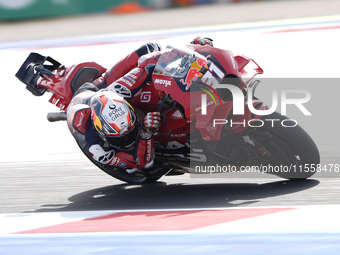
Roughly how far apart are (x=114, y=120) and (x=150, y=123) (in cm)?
26

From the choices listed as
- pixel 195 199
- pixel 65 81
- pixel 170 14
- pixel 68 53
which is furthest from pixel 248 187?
pixel 170 14

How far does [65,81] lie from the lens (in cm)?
555

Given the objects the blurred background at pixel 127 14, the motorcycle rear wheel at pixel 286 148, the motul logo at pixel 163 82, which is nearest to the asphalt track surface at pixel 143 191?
the motorcycle rear wheel at pixel 286 148

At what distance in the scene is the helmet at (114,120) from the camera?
450cm

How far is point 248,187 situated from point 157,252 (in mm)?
1473

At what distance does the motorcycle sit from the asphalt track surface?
0.49ft

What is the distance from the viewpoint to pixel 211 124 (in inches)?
173

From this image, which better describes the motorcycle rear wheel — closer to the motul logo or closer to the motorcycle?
the motorcycle

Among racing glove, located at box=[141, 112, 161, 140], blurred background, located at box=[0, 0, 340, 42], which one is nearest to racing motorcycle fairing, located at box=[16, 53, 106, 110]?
racing glove, located at box=[141, 112, 161, 140]

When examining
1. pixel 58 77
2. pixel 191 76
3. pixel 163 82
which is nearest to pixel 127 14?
pixel 58 77

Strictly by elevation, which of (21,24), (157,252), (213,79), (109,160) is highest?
(21,24)

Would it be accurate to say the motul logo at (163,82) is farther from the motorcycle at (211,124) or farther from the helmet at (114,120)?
the helmet at (114,120)

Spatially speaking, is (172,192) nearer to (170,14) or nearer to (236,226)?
(236,226)

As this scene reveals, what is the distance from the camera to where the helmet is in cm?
450
